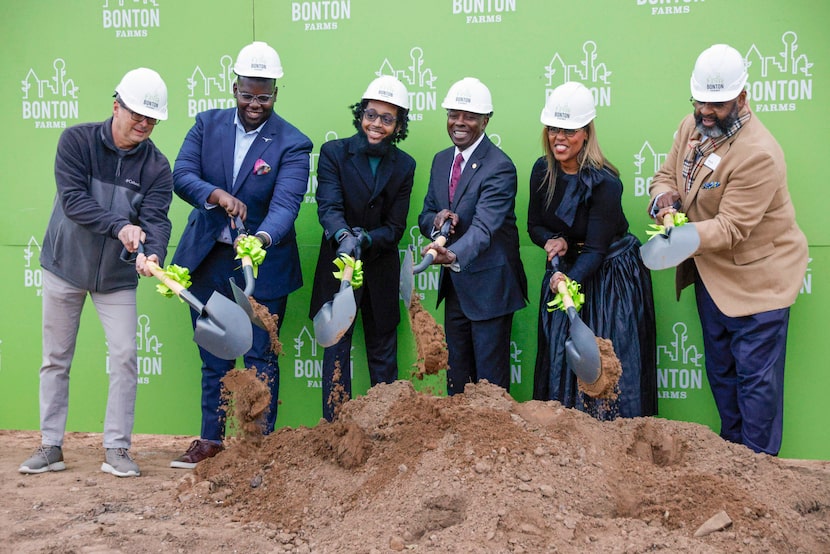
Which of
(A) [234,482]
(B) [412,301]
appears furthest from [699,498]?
(A) [234,482]

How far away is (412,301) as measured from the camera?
486 centimetres

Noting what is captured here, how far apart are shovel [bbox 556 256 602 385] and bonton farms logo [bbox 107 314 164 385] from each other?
3018 mm

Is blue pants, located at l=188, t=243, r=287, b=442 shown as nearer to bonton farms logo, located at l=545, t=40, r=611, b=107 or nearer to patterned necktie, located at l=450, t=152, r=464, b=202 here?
patterned necktie, located at l=450, t=152, r=464, b=202

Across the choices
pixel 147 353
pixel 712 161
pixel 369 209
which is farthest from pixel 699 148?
pixel 147 353

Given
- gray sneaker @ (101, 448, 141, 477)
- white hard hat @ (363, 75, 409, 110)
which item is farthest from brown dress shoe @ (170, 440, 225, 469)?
white hard hat @ (363, 75, 409, 110)

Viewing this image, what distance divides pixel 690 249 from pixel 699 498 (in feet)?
4.27

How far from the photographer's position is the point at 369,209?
5.46 m

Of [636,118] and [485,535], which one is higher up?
[636,118]

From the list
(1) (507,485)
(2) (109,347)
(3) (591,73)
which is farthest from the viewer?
(3) (591,73)

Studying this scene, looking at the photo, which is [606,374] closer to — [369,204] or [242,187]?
[369,204]

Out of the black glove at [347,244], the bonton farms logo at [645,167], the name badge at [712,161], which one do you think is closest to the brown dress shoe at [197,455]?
the black glove at [347,244]

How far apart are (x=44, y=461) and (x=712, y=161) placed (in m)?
3.91

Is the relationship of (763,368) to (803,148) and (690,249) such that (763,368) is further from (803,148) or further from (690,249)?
(803,148)

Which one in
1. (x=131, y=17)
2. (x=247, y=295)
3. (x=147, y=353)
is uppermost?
(x=131, y=17)
